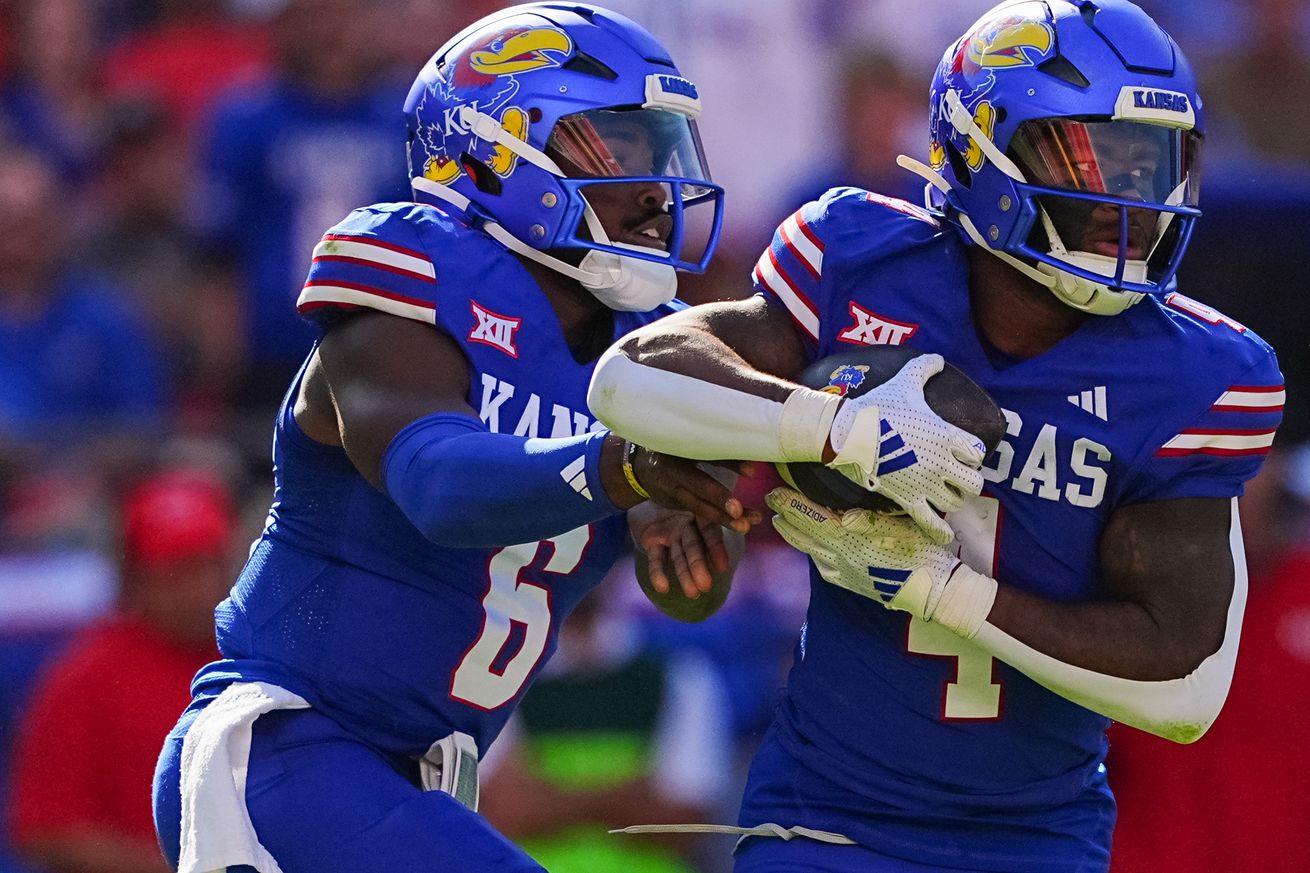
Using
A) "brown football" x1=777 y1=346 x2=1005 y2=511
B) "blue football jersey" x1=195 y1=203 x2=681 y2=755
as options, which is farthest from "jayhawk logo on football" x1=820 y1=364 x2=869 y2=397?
"blue football jersey" x1=195 y1=203 x2=681 y2=755

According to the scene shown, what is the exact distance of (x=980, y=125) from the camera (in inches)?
112

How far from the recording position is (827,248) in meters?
2.82

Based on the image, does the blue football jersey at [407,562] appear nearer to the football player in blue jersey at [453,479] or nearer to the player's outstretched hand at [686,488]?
the football player in blue jersey at [453,479]

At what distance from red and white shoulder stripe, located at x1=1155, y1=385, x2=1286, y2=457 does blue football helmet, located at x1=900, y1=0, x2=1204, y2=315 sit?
20 cm

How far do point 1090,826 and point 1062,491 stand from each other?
54 centimetres

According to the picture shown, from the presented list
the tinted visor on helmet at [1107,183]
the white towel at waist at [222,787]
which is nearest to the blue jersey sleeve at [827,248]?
the tinted visor on helmet at [1107,183]

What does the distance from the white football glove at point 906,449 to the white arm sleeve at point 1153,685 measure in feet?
0.82

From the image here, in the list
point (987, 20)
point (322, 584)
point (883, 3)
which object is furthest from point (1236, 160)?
point (322, 584)

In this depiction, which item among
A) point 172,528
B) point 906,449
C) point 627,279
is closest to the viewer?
point 906,449

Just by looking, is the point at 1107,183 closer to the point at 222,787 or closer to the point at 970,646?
the point at 970,646

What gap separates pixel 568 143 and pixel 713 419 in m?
0.80

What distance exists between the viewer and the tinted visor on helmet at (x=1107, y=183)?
2.74 meters

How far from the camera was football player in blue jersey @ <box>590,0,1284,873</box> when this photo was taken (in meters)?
2.68

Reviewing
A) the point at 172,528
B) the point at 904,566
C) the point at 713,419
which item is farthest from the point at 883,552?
the point at 172,528
